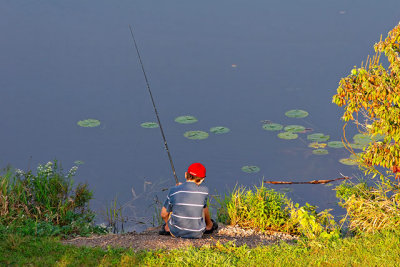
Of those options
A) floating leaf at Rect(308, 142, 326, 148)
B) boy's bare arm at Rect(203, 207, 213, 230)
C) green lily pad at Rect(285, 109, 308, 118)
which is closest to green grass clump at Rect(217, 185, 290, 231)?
boy's bare arm at Rect(203, 207, 213, 230)

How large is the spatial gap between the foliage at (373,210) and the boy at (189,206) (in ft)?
6.40

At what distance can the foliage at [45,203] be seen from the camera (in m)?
7.84

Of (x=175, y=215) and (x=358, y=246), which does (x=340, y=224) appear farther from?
(x=175, y=215)

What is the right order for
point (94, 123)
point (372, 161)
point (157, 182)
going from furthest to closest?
point (94, 123)
point (157, 182)
point (372, 161)

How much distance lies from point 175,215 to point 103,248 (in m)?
0.87

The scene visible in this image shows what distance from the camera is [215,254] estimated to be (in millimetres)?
6363

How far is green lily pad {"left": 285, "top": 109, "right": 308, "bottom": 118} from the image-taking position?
12375 mm

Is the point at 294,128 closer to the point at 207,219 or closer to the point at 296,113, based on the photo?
the point at 296,113

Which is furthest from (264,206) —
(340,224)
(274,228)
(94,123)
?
(94,123)

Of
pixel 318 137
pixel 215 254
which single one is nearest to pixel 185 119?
pixel 318 137

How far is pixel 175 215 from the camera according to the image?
7059mm

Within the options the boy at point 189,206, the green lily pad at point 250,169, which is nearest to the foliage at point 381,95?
the boy at point 189,206

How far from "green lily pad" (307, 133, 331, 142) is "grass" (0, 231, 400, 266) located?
4.68 metres

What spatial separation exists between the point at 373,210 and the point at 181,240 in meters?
2.41
